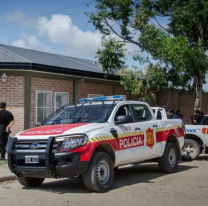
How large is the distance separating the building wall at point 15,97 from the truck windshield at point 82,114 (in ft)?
19.0

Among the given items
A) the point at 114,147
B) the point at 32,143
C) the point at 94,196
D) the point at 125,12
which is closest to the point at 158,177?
the point at 114,147

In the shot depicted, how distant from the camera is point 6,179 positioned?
30.7ft

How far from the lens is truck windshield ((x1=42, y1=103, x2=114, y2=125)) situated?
856 cm

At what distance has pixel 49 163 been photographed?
24.2 ft

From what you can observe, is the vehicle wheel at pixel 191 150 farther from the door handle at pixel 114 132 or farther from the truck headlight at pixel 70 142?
the truck headlight at pixel 70 142

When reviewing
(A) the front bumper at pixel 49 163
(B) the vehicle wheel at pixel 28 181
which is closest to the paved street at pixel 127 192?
(B) the vehicle wheel at pixel 28 181

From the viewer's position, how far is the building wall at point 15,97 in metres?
14.8

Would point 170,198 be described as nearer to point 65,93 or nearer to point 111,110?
point 111,110

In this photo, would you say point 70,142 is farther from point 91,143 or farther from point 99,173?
point 99,173

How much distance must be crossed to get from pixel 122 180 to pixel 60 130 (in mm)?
2342

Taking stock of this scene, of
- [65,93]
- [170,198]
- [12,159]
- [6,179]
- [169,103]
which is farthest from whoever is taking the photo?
[169,103]

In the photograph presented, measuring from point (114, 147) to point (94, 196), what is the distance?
1.14 meters

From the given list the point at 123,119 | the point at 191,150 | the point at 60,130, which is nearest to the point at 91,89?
the point at 191,150

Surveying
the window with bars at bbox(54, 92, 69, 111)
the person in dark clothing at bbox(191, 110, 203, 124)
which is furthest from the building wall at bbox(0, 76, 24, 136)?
the person in dark clothing at bbox(191, 110, 203, 124)
